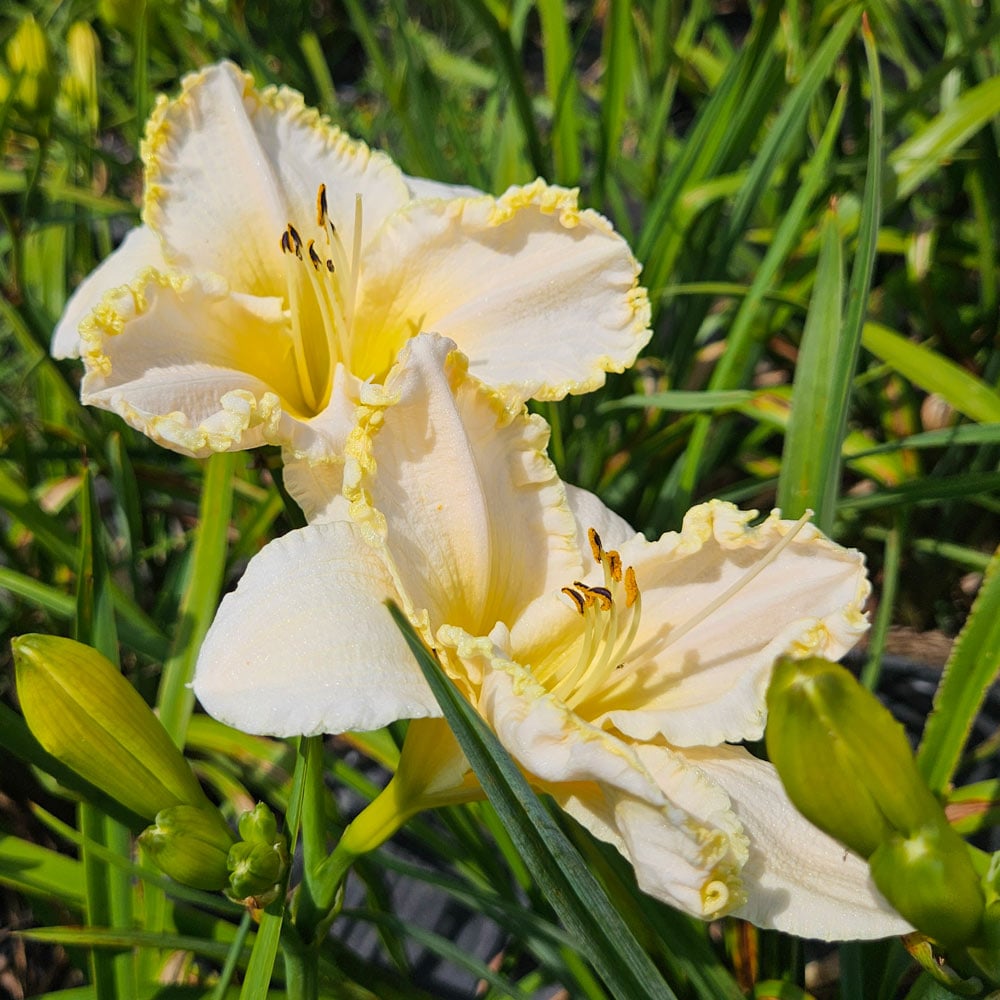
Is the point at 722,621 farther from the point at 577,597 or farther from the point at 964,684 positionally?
the point at 964,684

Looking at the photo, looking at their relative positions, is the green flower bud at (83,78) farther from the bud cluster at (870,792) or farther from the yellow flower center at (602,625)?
the bud cluster at (870,792)

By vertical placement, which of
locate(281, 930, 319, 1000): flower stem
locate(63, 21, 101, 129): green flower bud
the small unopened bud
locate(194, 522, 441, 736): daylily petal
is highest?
locate(63, 21, 101, 129): green flower bud

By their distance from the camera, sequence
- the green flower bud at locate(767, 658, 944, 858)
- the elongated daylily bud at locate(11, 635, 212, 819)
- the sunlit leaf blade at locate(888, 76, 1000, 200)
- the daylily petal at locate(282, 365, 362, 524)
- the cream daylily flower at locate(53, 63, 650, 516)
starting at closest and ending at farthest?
the green flower bud at locate(767, 658, 944, 858) < the elongated daylily bud at locate(11, 635, 212, 819) < the daylily petal at locate(282, 365, 362, 524) < the cream daylily flower at locate(53, 63, 650, 516) < the sunlit leaf blade at locate(888, 76, 1000, 200)

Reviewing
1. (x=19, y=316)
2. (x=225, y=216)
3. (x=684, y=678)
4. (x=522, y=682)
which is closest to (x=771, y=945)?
(x=684, y=678)

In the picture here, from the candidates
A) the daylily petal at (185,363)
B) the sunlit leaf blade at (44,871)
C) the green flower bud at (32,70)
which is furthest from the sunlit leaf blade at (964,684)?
the green flower bud at (32,70)

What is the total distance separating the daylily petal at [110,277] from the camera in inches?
A: 28.8

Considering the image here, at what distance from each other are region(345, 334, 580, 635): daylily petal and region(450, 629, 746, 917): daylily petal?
7 cm

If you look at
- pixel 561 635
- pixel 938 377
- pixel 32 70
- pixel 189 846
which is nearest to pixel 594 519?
pixel 561 635

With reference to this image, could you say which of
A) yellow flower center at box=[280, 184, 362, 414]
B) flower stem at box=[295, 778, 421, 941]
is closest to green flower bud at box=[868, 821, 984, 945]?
flower stem at box=[295, 778, 421, 941]

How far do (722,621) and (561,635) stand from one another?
0.09m

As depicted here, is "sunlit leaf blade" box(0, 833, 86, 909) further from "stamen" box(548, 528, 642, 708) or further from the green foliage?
"stamen" box(548, 528, 642, 708)

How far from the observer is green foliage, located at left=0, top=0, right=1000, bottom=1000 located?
628 mm

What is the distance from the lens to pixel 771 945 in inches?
26.2

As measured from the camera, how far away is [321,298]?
69cm
